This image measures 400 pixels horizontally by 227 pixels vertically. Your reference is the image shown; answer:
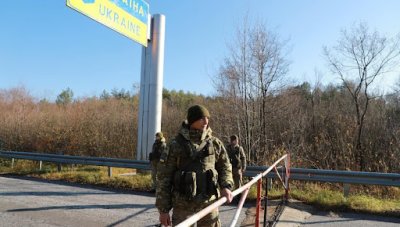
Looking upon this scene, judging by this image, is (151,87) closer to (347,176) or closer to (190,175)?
(347,176)

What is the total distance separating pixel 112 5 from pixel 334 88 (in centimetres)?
2427

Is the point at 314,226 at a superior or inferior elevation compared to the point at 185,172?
inferior

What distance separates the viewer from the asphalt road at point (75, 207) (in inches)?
283

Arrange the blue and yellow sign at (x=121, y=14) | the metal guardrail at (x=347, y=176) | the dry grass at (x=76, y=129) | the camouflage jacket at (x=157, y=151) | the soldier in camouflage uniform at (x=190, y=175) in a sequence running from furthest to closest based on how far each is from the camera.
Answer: the dry grass at (x=76, y=129), the blue and yellow sign at (x=121, y=14), the camouflage jacket at (x=157, y=151), the metal guardrail at (x=347, y=176), the soldier in camouflage uniform at (x=190, y=175)

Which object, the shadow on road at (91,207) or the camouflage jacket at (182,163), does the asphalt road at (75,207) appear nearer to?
the shadow on road at (91,207)

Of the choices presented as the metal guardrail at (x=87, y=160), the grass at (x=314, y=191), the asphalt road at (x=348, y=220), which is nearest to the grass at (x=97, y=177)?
the grass at (x=314, y=191)

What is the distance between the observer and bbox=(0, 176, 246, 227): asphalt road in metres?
7.19

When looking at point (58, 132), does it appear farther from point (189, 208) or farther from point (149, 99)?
point (189, 208)

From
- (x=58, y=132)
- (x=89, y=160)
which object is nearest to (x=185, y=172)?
(x=89, y=160)

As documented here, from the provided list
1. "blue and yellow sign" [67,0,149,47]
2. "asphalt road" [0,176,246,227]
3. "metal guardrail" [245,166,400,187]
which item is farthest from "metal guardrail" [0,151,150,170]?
"metal guardrail" [245,166,400,187]

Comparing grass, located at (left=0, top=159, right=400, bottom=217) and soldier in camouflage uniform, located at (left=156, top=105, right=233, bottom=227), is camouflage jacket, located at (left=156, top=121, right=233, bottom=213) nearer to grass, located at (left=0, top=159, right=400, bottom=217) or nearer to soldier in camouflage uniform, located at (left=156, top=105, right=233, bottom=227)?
soldier in camouflage uniform, located at (left=156, top=105, right=233, bottom=227)

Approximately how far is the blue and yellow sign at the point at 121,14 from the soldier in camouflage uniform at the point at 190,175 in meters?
6.77

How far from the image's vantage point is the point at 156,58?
12.8 m

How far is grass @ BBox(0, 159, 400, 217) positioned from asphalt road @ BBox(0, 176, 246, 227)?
0.90 meters
